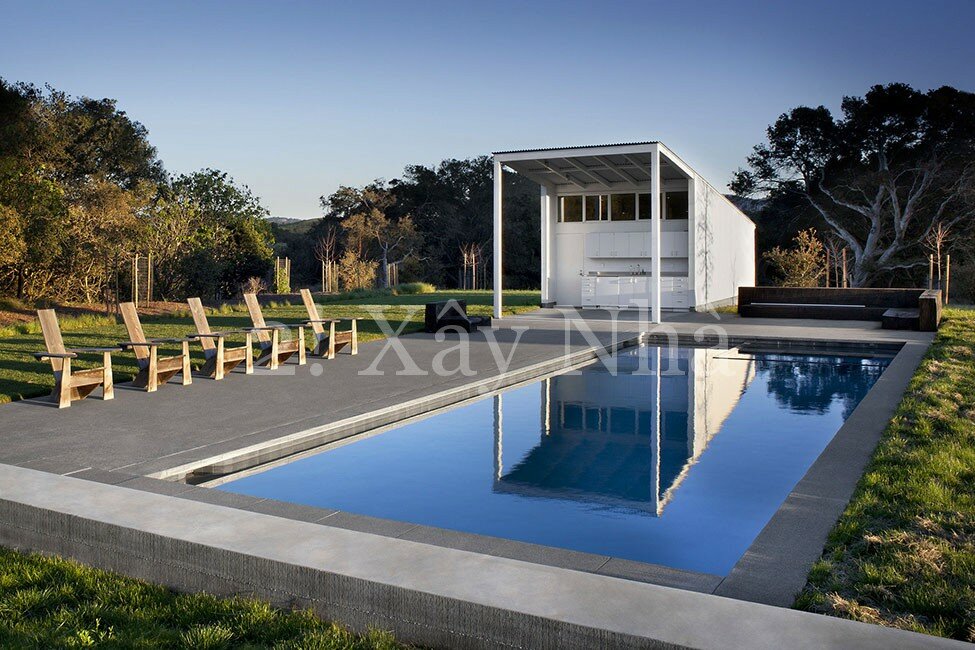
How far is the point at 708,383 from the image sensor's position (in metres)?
10.1

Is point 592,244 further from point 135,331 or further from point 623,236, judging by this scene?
point 135,331

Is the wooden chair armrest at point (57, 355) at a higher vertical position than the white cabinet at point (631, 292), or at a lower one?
lower

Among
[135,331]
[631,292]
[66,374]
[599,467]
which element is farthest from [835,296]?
[66,374]

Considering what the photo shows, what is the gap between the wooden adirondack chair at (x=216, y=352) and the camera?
29.5ft

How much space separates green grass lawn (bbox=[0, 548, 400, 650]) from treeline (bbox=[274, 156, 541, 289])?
32.2 m

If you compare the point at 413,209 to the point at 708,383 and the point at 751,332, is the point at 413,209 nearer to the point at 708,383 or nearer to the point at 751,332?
the point at 751,332

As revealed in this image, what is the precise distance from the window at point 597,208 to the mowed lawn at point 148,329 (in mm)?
3059

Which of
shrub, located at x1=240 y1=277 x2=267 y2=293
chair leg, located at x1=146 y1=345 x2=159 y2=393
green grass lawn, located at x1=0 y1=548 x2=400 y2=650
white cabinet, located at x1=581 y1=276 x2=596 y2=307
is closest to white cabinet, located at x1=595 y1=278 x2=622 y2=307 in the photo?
white cabinet, located at x1=581 y1=276 x2=596 y2=307

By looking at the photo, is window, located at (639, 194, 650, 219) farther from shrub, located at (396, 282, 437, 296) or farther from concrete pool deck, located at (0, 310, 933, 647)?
concrete pool deck, located at (0, 310, 933, 647)

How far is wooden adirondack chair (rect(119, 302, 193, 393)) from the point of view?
8.12 metres

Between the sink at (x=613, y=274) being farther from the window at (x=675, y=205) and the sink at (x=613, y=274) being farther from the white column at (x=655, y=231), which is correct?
the white column at (x=655, y=231)

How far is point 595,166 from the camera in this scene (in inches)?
773

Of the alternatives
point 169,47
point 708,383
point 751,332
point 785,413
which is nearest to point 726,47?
point 751,332

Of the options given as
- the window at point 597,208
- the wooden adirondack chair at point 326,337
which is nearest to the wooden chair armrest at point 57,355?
the wooden adirondack chair at point 326,337
